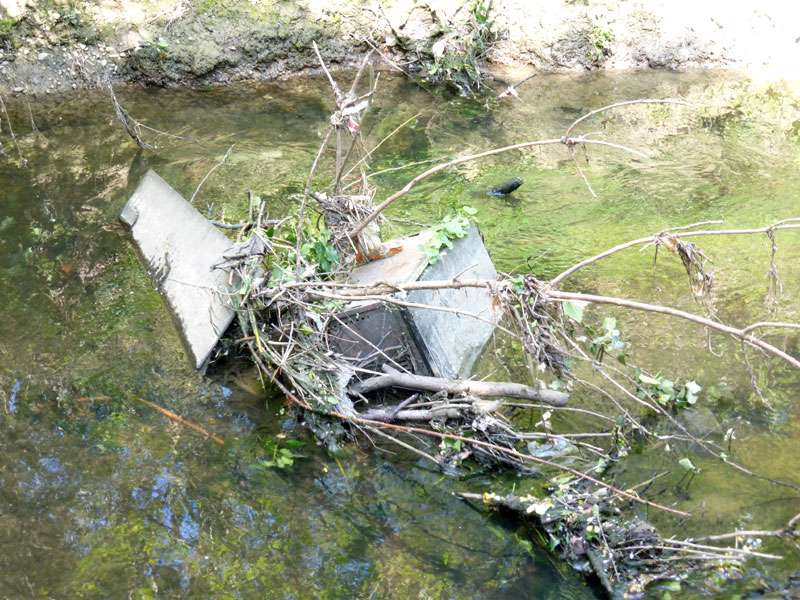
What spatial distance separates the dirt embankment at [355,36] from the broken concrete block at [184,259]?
A: 3.51 m

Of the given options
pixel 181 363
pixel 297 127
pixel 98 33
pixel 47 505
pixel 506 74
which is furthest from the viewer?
pixel 506 74

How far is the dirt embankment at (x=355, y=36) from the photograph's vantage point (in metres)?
8.57

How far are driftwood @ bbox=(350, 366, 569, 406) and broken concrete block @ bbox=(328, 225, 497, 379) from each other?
0.10 m

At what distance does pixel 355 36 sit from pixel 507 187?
3884 millimetres

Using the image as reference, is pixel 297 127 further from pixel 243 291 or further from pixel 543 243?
pixel 243 291

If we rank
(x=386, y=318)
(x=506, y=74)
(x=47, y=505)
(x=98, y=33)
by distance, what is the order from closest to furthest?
(x=47, y=505) → (x=386, y=318) → (x=98, y=33) → (x=506, y=74)

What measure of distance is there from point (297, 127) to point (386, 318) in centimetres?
441

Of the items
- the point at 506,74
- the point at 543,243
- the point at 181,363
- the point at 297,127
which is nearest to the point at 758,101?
the point at 506,74

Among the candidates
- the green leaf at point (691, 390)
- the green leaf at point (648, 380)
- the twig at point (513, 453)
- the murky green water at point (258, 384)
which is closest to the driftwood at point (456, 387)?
the twig at point (513, 453)

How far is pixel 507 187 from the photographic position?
6.75 meters

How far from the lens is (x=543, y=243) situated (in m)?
6.06

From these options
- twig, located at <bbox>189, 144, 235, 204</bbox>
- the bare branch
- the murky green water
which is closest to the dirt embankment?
the murky green water

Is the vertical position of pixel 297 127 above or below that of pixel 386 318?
below

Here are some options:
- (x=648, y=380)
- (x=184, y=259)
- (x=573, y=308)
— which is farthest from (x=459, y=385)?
(x=184, y=259)
